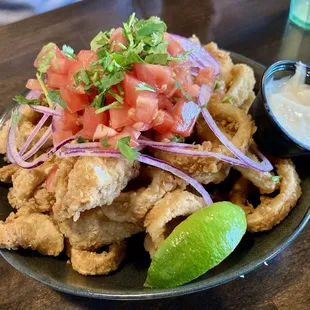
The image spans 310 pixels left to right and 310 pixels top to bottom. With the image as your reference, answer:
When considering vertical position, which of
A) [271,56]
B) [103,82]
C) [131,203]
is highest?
[103,82]

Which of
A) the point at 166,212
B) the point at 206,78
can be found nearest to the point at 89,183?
the point at 166,212

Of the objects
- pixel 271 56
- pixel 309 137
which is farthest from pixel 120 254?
pixel 271 56

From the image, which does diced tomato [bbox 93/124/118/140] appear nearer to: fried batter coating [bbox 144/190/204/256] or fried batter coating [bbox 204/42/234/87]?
fried batter coating [bbox 144/190/204/256]

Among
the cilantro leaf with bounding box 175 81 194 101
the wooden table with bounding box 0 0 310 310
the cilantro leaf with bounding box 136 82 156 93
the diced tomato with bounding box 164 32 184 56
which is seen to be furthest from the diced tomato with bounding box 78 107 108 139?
the wooden table with bounding box 0 0 310 310

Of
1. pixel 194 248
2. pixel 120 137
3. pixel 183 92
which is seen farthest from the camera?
pixel 183 92

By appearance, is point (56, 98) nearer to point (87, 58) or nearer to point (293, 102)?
point (87, 58)

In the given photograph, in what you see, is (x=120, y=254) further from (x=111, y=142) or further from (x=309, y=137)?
(x=309, y=137)

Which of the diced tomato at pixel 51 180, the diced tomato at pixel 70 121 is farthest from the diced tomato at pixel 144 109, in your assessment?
the diced tomato at pixel 51 180
